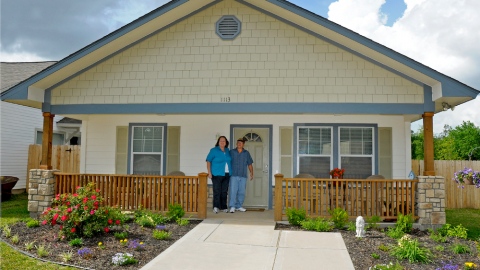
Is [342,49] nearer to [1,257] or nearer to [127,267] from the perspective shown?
[127,267]

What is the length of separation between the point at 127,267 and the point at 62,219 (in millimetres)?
1705

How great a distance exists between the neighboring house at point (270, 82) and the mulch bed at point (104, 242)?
8.47ft

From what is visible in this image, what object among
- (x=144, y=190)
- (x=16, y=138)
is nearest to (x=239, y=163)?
(x=144, y=190)

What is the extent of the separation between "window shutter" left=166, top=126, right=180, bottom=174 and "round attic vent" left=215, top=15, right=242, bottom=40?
9.76ft

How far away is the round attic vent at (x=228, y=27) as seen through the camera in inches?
300

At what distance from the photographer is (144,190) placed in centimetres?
735

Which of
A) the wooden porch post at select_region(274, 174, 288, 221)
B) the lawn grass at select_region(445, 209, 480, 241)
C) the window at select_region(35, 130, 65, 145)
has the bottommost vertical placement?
the lawn grass at select_region(445, 209, 480, 241)

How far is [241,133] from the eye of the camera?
9156 millimetres

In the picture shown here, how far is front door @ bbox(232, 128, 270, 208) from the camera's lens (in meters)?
8.98

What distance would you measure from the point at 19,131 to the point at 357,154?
40.7ft

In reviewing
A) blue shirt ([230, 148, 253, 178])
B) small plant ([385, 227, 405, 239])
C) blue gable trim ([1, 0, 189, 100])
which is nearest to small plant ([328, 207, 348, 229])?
small plant ([385, 227, 405, 239])

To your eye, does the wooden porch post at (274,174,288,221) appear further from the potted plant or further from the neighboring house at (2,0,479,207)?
the potted plant

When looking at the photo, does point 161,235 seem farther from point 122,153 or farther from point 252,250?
point 122,153

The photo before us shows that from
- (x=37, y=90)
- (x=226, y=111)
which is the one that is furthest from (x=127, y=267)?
(x=37, y=90)
